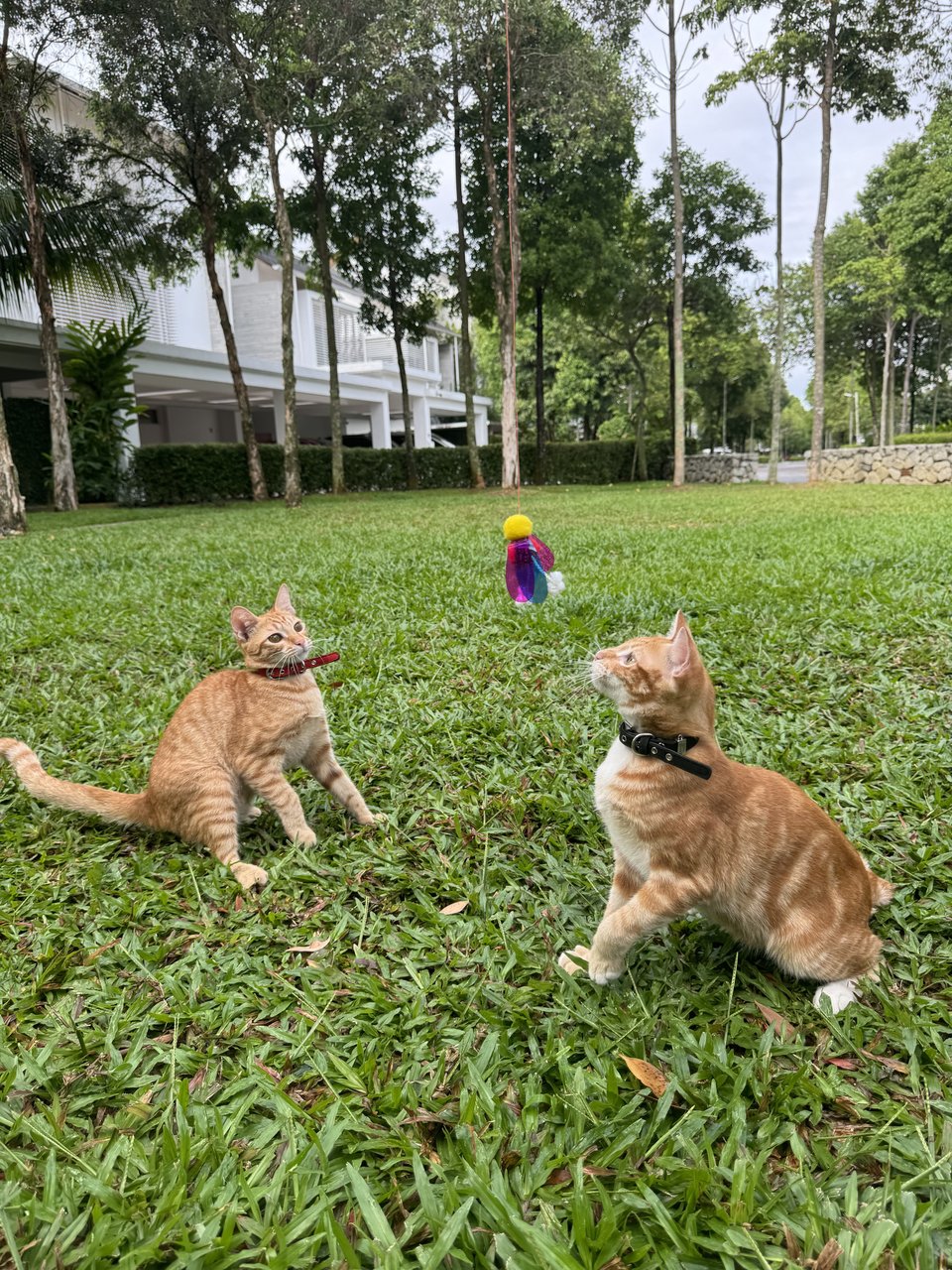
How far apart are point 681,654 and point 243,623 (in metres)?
1.68

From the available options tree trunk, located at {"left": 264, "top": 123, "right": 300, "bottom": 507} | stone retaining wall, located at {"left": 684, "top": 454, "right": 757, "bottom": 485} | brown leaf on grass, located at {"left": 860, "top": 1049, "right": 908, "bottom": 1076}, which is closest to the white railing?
tree trunk, located at {"left": 264, "top": 123, "right": 300, "bottom": 507}

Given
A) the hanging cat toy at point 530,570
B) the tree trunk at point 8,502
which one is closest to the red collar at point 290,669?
the hanging cat toy at point 530,570

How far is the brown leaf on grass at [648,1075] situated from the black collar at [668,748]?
0.69 metres

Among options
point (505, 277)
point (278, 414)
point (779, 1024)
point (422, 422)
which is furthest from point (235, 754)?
point (422, 422)

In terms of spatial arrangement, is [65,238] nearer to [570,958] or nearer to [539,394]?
[539,394]

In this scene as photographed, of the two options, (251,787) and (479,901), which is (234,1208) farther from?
(251,787)

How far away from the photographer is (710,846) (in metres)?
1.94

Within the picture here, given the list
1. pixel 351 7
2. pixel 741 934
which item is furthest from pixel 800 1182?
pixel 351 7

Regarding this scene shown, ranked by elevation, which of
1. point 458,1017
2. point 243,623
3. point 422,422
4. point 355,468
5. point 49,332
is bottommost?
point 458,1017

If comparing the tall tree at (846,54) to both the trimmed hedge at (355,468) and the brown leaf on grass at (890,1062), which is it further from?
the brown leaf on grass at (890,1062)

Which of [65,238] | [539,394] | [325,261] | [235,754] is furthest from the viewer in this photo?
[539,394]

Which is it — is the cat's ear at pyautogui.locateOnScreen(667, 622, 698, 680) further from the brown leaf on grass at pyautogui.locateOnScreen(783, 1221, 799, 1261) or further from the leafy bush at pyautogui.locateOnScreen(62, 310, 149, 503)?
the leafy bush at pyautogui.locateOnScreen(62, 310, 149, 503)

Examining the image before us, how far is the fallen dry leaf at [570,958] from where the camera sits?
2.15 metres

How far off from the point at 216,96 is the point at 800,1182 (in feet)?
63.5
